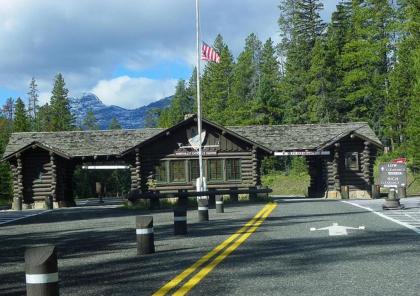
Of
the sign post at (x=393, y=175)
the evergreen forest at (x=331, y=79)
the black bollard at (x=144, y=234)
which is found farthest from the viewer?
the evergreen forest at (x=331, y=79)

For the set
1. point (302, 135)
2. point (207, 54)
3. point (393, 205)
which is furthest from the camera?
point (302, 135)

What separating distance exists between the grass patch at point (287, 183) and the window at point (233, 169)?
19726 mm

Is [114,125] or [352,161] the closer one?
[352,161]

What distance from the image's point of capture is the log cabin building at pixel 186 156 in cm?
3469

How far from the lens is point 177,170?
34.9m

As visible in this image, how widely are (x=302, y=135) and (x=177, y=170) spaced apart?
936 cm

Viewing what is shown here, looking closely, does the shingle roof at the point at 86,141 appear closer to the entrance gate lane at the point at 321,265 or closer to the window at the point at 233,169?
the window at the point at 233,169

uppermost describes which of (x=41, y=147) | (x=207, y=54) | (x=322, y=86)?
(x=322, y=86)

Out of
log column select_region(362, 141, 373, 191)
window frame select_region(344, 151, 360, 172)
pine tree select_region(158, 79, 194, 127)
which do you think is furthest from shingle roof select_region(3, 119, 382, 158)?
pine tree select_region(158, 79, 194, 127)

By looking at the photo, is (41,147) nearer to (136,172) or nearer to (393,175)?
(136,172)

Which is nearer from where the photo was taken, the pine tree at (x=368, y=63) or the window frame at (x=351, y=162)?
the window frame at (x=351, y=162)

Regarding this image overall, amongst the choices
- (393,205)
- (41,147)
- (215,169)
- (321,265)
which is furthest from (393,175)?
(41,147)

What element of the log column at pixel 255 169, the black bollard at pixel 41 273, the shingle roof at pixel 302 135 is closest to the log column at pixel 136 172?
the log column at pixel 255 169

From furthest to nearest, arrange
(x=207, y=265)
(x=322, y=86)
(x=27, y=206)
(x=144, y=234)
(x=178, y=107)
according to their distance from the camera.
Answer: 1. (x=178, y=107)
2. (x=322, y=86)
3. (x=27, y=206)
4. (x=144, y=234)
5. (x=207, y=265)
